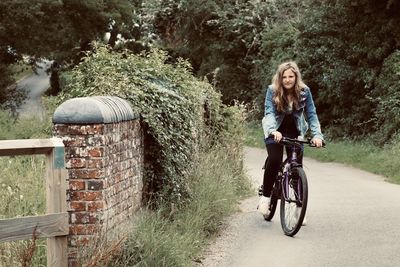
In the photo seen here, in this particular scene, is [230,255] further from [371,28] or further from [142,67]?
[371,28]

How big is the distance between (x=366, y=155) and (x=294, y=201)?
10.8 metres

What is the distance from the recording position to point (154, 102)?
282 inches

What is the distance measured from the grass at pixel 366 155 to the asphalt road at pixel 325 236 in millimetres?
3779

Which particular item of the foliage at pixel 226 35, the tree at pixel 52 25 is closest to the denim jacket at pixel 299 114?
the tree at pixel 52 25

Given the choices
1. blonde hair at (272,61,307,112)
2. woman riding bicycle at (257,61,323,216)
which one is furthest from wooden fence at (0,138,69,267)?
blonde hair at (272,61,307,112)

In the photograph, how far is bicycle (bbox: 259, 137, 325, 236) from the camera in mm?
7555

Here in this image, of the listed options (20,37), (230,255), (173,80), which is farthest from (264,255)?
(20,37)

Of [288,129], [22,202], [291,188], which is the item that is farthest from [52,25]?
[22,202]

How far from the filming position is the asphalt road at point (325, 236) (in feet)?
21.9

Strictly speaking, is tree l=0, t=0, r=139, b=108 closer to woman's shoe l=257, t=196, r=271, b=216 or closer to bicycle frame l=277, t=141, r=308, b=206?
woman's shoe l=257, t=196, r=271, b=216

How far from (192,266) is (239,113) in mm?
6547

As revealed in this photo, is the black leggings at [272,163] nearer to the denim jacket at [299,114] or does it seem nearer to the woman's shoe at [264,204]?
the woman's shoe at [264,204]

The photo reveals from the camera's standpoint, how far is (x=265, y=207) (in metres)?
8.33

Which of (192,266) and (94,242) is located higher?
(94,242)
